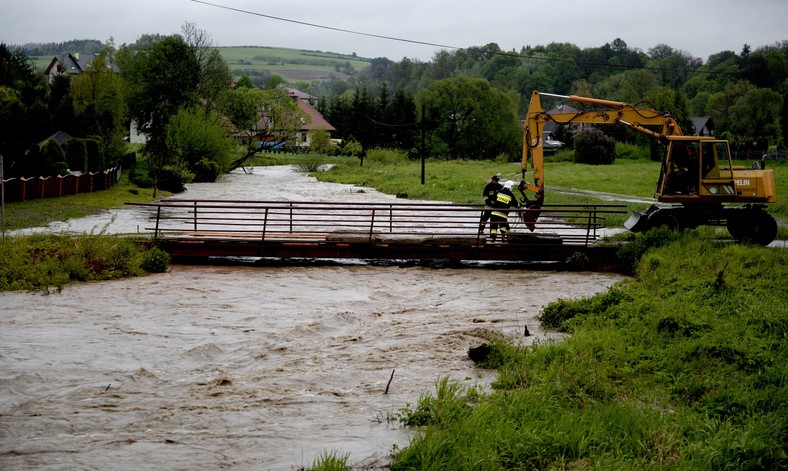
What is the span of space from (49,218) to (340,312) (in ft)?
→ 61.3

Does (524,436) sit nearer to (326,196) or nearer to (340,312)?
(340,312)

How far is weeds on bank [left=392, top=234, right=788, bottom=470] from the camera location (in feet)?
29.7

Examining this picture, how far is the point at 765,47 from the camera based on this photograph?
149m

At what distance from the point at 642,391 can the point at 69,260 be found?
14.7m

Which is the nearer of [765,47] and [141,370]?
[141,370]

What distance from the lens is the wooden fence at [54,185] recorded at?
115ft

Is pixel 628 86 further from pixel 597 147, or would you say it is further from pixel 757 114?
pixel 597 147

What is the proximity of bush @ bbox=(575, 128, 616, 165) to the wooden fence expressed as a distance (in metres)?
43.3

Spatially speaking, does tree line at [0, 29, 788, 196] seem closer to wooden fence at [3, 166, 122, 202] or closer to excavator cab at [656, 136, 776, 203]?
wooden fence at [3, 166, 122, 202]

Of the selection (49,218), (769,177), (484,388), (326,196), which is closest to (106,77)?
(326,196)

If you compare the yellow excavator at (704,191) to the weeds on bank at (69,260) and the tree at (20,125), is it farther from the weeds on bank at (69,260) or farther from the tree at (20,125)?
the tree at (20,125)

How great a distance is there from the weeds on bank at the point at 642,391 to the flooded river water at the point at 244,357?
3.07 feet

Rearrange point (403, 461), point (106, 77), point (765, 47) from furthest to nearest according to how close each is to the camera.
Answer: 1. point (765, 47)
2. point (106, 77)
3. point (403, 461)

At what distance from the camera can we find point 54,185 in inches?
1527
